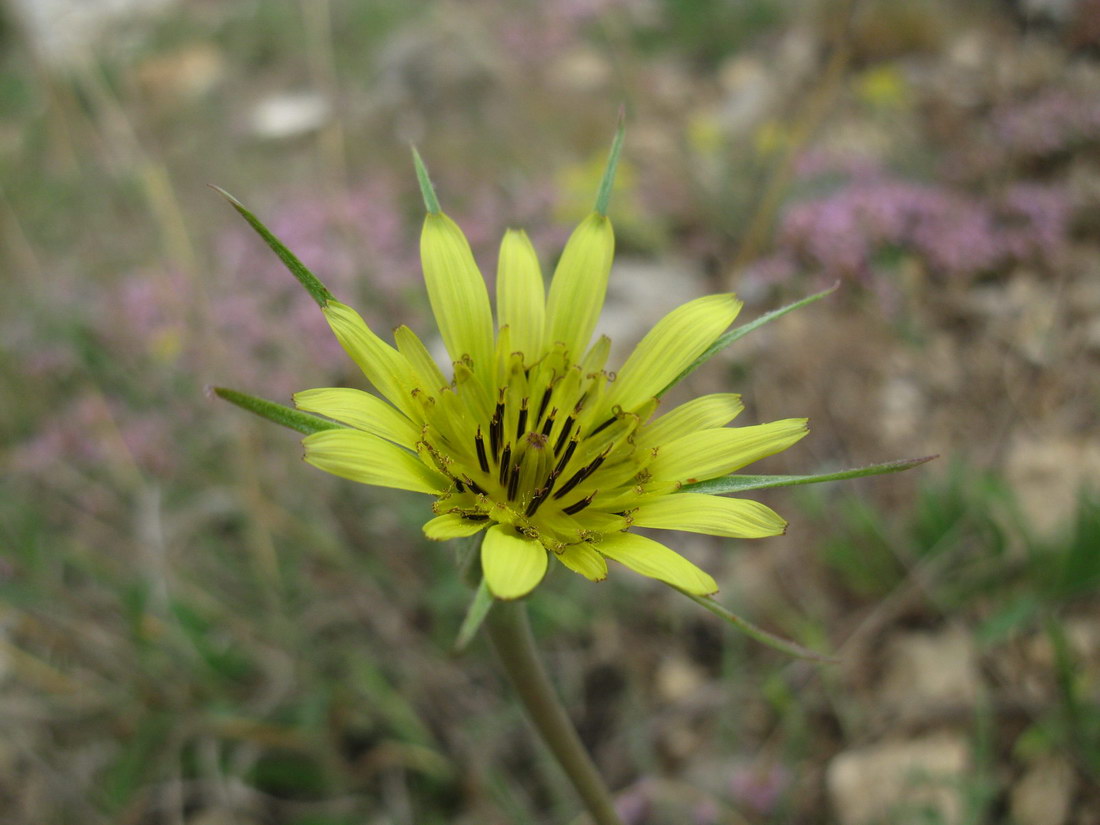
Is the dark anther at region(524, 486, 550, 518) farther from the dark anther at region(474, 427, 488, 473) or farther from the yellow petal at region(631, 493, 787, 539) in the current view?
the yellow petal at region(631, 493, 787, 539)

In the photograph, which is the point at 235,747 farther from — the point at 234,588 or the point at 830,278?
the point at 830,278

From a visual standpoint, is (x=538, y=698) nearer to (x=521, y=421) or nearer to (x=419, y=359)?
(x=521, y=421)

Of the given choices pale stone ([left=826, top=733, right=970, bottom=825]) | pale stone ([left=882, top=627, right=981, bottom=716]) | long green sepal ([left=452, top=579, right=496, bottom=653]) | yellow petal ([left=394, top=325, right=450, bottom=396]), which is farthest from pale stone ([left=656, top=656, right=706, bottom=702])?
long green sepal ([left=452, top=579, right=496, bottom=653])

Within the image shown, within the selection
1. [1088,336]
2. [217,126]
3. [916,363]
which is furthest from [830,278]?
[217,126]

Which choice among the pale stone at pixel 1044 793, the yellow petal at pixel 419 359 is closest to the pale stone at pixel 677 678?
the pale stone at pixel 1044 793

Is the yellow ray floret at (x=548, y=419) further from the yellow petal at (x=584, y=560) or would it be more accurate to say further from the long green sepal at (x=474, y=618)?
the long green sepal at (x=474, y=618)
